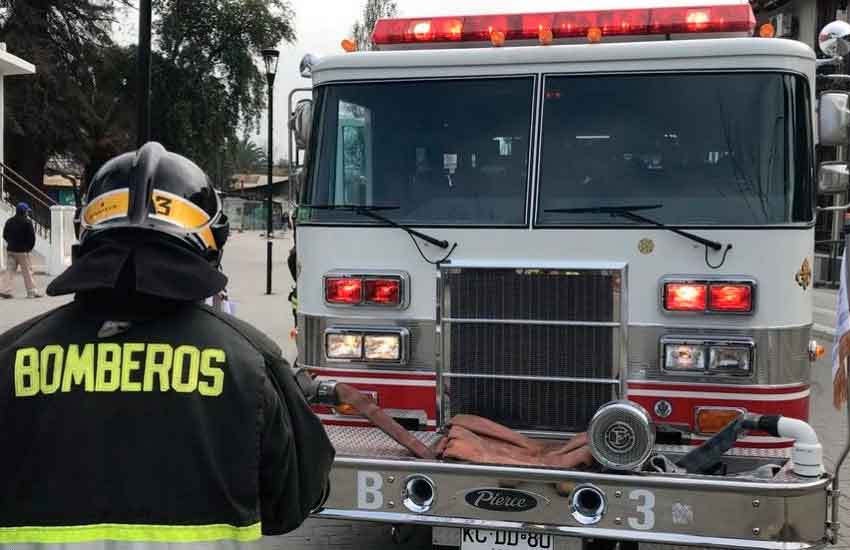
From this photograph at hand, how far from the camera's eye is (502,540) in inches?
160

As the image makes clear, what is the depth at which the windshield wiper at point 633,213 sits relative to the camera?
438 centimetres

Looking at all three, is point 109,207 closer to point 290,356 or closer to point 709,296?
point 709,296

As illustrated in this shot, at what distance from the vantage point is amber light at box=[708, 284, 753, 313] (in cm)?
435

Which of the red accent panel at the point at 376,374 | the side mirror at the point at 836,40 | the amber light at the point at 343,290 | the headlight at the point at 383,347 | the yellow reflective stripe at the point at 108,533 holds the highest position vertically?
the side mirror at the point at 836,40

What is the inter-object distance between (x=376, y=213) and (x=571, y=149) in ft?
3.47

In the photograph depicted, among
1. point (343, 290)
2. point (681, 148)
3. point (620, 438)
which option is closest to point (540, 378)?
point (620, 438)

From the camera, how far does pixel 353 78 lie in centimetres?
504

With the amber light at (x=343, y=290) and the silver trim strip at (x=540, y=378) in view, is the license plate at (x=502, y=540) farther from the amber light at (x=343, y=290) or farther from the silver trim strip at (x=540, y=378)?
the amber light at (x=343, y=290)

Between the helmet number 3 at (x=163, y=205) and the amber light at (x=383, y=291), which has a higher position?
the helmet number 3 at (x=163, y=205)

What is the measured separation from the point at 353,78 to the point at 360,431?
6.20 ft

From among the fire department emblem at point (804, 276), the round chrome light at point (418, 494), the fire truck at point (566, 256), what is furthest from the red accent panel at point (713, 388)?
the round chrome light at point (418, 494)

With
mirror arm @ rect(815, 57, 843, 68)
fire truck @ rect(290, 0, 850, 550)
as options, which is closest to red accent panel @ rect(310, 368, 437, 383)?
fire truck @ rect(290, 0, 850, 550)

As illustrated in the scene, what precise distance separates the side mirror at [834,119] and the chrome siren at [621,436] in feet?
6.11

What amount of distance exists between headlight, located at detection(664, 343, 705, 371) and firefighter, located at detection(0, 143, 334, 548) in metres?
2.79
